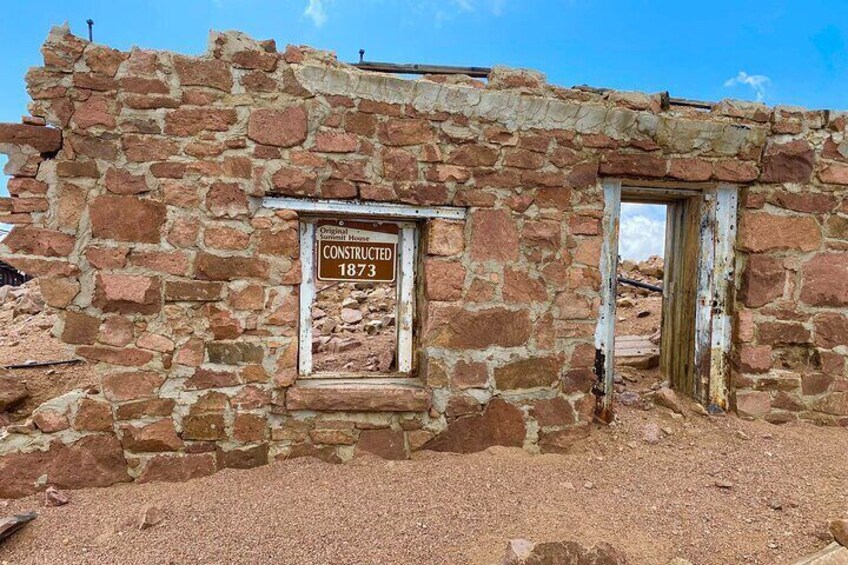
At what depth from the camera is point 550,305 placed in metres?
3.33

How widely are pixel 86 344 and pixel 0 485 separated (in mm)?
889

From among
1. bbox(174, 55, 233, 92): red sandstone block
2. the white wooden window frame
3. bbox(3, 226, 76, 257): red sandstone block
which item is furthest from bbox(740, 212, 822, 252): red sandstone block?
bbox(3, 226, 76, 257): red sandstone block

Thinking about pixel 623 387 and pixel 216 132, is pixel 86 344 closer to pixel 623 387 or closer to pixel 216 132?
pixel 216 132

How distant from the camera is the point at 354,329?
223 inches

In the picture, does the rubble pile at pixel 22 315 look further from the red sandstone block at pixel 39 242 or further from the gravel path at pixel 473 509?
the gravel path at pixel 473 509

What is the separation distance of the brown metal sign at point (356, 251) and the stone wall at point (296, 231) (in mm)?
214

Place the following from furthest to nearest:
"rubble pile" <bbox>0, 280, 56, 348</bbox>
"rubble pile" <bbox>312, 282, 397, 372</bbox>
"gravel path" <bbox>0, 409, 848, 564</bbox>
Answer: "rubble pile" <bbox>0, 280, 56, 348</bbox> → "rubble pile" <bbox>312, 282, 397, 372</bbox> → "gravel path" <bbox>0, 409, 848, 564</bbox>

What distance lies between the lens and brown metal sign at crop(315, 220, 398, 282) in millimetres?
3154

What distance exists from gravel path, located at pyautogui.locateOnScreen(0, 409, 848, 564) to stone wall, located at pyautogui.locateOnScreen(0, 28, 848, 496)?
0.69 ft

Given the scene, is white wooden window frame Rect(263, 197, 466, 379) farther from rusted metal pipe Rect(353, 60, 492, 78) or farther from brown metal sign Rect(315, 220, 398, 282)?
rusted metal pipe Rect(353, 60, 492, 78)

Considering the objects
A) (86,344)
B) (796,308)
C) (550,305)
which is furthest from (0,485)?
(796,308)

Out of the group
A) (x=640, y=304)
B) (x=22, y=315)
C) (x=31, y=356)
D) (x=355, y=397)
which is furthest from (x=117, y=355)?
(x=22, y=315)

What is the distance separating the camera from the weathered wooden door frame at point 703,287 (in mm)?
3457

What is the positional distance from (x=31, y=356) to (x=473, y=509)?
612cm
